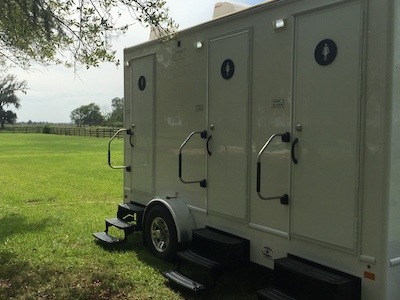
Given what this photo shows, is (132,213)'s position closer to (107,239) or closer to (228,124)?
(107,239)

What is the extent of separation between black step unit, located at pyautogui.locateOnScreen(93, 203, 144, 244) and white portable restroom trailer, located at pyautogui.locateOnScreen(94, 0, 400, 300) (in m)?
0.46

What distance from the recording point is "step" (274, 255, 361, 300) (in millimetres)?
3555

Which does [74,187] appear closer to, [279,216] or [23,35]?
[23,35]

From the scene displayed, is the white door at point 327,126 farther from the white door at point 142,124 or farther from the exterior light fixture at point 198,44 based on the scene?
the white door at point 142,124

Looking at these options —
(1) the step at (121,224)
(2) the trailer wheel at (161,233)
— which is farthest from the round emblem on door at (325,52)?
(1) the step at (121,224)

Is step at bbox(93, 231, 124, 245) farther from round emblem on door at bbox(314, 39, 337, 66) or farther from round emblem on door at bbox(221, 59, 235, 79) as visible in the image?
round emblem on door at bbox(314, 39, 337, 66)

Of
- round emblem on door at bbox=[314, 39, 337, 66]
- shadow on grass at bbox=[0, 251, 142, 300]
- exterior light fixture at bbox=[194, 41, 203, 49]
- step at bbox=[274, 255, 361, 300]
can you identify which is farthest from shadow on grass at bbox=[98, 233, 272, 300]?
exterior light fixture at bbox=[194, 41, 203, 49]

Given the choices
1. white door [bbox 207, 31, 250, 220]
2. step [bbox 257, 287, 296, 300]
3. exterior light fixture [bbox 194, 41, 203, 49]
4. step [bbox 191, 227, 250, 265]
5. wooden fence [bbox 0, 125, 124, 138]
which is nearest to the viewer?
step [bbox 257, 287, 296, 300]

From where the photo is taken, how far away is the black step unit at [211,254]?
4656 millimetres

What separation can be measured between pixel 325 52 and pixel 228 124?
4.89ft

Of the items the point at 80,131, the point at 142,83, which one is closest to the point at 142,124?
the point at 142,83

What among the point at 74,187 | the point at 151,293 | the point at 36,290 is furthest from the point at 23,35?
the point at 74,187

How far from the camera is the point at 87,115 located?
12938 cm

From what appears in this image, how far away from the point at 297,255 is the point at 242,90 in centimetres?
180
